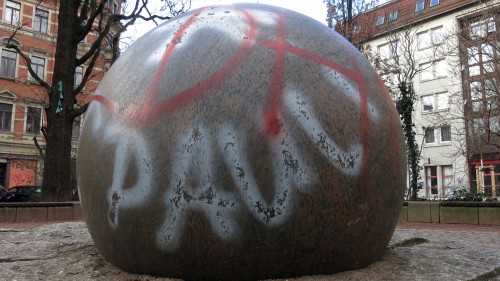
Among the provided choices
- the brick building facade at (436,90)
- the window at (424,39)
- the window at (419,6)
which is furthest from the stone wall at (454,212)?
the window at (419,6)

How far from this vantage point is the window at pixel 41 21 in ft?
109

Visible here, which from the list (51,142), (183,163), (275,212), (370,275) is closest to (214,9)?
(183,163)

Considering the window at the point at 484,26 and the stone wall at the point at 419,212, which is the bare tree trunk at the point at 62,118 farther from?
the window at the point at 484,26

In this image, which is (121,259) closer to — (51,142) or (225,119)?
(225,119)

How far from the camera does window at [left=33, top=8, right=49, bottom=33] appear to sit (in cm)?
3338

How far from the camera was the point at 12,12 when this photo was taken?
32.2 m

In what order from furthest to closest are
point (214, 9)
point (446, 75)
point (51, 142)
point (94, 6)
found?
point (446, 75) < point (94, 6) < point (51, 142) < point (214, 9)

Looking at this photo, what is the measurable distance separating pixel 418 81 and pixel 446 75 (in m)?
3.07

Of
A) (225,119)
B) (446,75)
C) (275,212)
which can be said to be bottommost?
(275,212)

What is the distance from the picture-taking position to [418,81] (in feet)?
127

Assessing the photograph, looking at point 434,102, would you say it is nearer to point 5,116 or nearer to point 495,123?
point 495,123

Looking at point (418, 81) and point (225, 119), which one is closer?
point (225, 119)

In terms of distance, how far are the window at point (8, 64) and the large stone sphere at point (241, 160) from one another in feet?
108

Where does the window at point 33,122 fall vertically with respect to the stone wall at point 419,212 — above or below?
above
